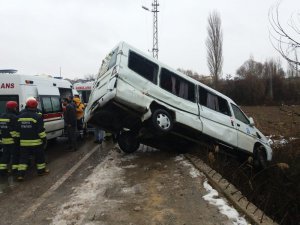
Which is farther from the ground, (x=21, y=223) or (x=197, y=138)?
(x=197, y=138)

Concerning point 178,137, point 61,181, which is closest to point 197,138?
point 178,137

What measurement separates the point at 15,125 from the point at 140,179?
121 inches

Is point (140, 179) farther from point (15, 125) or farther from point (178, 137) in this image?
point (15, 125)

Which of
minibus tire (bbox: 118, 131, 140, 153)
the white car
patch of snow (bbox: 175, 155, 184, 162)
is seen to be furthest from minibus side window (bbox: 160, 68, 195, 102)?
minibus tire (bbox: 118, 131, 140, 153)

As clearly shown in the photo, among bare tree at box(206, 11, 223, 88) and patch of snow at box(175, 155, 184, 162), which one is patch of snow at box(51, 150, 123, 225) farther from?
bare tree at box(206, 11, 223, 88)

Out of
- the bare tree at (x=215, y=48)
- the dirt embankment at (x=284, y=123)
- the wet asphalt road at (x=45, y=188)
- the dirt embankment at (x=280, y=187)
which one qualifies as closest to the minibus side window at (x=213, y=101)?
the dirt embankment at (x=284, y=123)

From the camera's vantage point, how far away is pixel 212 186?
6.84m

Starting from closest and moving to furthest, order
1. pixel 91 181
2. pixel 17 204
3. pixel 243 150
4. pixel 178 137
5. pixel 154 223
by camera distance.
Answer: pixel 154 223, pixel 17 204, pixel 91 181, pixel 178 137, pixel 243 150

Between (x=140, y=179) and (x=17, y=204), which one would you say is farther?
(x=140, y=179)

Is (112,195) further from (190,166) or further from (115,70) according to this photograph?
(115,70)

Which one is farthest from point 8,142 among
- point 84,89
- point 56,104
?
point 84,89

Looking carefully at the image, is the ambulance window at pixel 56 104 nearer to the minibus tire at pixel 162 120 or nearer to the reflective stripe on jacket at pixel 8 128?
the reflective stripe on jacket at pixel 8 128

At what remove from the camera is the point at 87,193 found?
668cm

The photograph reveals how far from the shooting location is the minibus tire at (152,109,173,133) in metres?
8.77
